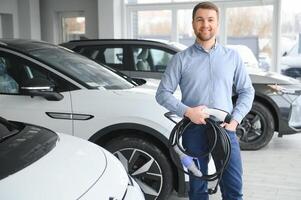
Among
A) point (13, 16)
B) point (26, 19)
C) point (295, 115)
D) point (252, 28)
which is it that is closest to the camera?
point (295, 115)

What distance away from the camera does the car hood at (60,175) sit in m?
1.81

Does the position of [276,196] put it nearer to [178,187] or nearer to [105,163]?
[178,187]

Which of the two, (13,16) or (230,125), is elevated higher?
(13,16)

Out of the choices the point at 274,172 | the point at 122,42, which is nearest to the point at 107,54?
the point at 122,42

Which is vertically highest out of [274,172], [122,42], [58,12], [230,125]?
[58,12]

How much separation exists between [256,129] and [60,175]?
4.40 m

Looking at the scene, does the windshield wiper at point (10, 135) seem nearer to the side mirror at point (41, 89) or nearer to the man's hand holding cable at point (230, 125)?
the side mirror at point (41, 89)

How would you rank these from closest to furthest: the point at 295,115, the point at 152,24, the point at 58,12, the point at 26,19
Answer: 1. the point at 295,115
2. the point at 152,24
3. the point at 26,19
4. the point at 58,12

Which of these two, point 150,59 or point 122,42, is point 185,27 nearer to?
point 122,42

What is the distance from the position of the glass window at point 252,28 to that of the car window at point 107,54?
663cm

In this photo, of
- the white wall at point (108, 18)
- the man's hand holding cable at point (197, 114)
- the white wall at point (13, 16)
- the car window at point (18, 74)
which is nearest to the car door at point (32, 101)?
the car window at point (18, 74)

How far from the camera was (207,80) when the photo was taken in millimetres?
2768

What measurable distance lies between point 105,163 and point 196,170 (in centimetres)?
82

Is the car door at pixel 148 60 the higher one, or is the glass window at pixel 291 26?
the glass window at pixel 291 26
